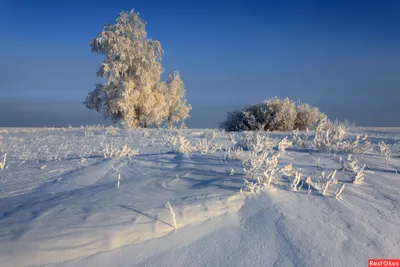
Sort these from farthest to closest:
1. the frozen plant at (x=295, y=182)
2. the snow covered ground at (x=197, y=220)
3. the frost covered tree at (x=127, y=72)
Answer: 1. the frost covered tree at (x=127, y=72)
2. the frozen plant at (x=295, y=182)
3. the snow covered ground at (x=197, y=220)

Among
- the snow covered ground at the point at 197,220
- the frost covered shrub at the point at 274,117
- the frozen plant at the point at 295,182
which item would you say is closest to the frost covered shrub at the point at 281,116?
the frost covered shrub at the point at 274,117

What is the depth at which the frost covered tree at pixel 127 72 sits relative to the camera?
61.3ft

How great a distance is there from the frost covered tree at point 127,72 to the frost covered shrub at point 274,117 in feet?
20.9

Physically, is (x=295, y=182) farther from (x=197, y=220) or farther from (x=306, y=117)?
(x=306, y=117)

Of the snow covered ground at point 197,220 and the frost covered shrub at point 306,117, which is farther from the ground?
the frost covered shrub at point 306,117

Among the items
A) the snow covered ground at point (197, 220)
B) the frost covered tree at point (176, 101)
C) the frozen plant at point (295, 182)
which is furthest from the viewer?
the frost covered tree at point (176, 101)

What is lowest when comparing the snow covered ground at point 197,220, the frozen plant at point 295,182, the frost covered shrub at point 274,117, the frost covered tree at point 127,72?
the snow covered ground at point 197,220

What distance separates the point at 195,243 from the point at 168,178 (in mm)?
1208

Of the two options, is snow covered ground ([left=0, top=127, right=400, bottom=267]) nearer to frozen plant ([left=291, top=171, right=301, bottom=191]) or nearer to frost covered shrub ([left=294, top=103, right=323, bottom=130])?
frozen plant ([left=291, top=171, right=301, bottom=191])

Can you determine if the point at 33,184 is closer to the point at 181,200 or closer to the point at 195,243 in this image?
the point at 181,200

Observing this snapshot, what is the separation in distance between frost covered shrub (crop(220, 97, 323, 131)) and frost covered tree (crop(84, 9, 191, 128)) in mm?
6380

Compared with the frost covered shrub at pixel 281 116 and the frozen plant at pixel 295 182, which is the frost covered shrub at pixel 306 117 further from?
the frozen plant at pixel 295 182

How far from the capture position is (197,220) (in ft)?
7.55

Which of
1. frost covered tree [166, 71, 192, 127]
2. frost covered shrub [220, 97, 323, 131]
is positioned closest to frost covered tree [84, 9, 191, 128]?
frost covered tree [166, 71, 192, 127]
